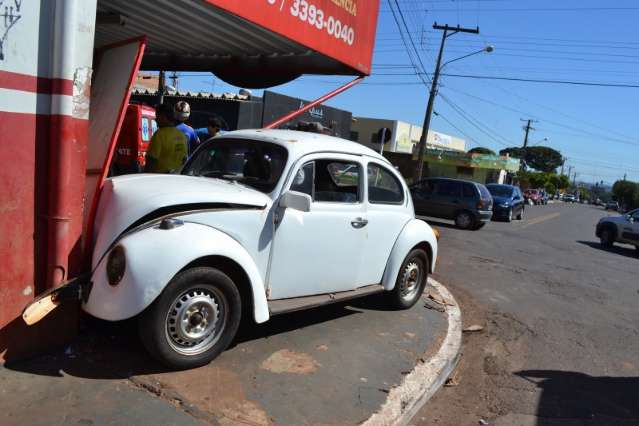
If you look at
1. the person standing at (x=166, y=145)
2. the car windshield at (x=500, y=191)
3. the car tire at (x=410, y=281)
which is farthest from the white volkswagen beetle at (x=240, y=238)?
the car windshield at (x=500, y=191)

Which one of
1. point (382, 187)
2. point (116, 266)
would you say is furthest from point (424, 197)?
point (116, 266)

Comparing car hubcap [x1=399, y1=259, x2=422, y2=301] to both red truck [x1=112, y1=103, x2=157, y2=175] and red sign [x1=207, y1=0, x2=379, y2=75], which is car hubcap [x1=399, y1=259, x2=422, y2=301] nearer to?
red sign [x1=207, y1=0, x2=379, y2=75]

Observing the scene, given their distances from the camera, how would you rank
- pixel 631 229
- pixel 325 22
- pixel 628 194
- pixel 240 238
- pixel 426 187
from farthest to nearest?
pixel 628 194 → pixel 426 187 → pixel 631 229 → pixel 325 22 → pixel 240 238

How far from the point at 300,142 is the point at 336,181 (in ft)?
2.63

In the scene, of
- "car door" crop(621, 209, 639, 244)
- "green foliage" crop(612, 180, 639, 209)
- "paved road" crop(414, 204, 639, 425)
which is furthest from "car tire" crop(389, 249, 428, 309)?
"green foliage" crop(612, 180, 639, 209)

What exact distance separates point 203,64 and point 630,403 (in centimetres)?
666

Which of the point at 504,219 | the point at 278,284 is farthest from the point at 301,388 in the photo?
the point at 504,219

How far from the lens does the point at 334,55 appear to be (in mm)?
6469

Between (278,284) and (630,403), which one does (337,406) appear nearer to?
(278,284)

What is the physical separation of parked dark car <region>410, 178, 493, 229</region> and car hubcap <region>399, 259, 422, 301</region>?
10966 millimetres

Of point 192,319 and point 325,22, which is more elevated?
point 325,22

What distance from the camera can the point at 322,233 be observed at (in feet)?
14.9

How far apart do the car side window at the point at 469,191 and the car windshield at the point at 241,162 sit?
13.0m

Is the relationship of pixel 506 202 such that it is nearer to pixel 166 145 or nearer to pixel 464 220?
pixel 464 220
